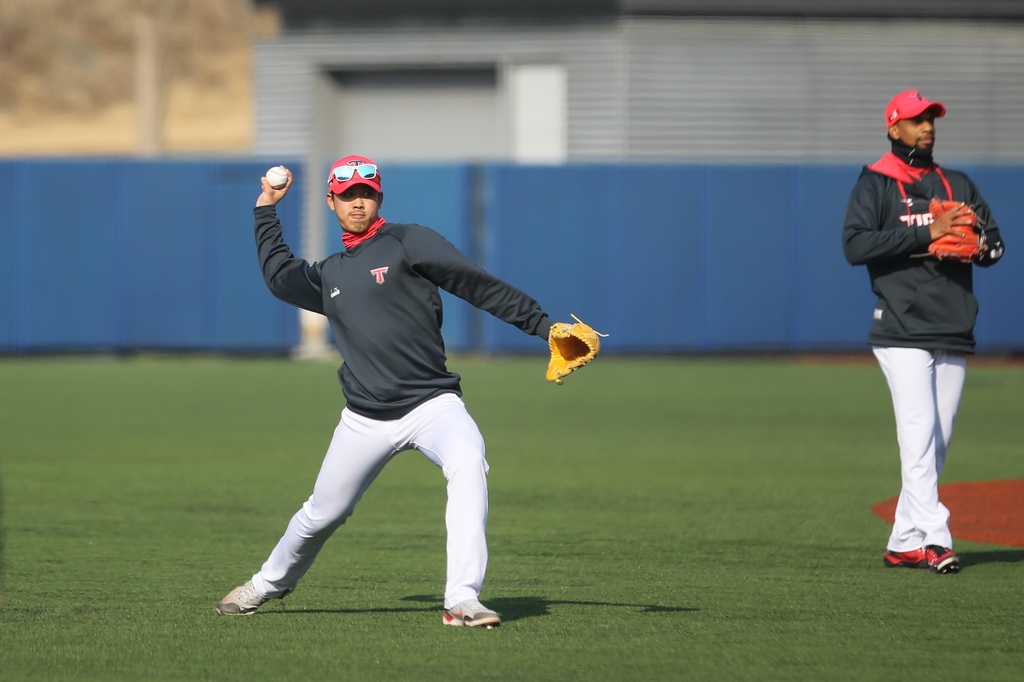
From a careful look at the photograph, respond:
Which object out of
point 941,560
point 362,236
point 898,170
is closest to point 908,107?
point 898,170

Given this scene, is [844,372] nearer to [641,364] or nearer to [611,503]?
[641,364]

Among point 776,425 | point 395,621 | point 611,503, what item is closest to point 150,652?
point 395,621

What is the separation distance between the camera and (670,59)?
24.0 m

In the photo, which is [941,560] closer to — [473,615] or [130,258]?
[473,615]

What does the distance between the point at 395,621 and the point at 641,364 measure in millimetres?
14622

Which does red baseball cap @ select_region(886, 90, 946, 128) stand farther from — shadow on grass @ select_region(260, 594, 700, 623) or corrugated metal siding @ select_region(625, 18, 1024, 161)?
corrugated metal siding @ select_region(625, 18, 1024, 161)

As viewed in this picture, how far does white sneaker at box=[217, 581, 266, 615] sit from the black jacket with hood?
133 inches

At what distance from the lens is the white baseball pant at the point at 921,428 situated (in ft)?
22.8

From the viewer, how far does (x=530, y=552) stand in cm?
743

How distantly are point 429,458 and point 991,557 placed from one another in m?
3.37

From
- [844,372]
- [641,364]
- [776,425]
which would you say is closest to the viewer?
[776,425]

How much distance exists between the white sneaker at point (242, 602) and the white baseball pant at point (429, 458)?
39 millimetres

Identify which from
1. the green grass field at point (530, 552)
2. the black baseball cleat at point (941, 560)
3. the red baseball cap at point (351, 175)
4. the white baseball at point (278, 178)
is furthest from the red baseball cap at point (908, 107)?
the white baseball at point (278, 178)

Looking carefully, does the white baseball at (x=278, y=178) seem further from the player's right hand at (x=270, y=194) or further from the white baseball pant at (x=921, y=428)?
the white baseball pant at (x=921, y=428)
